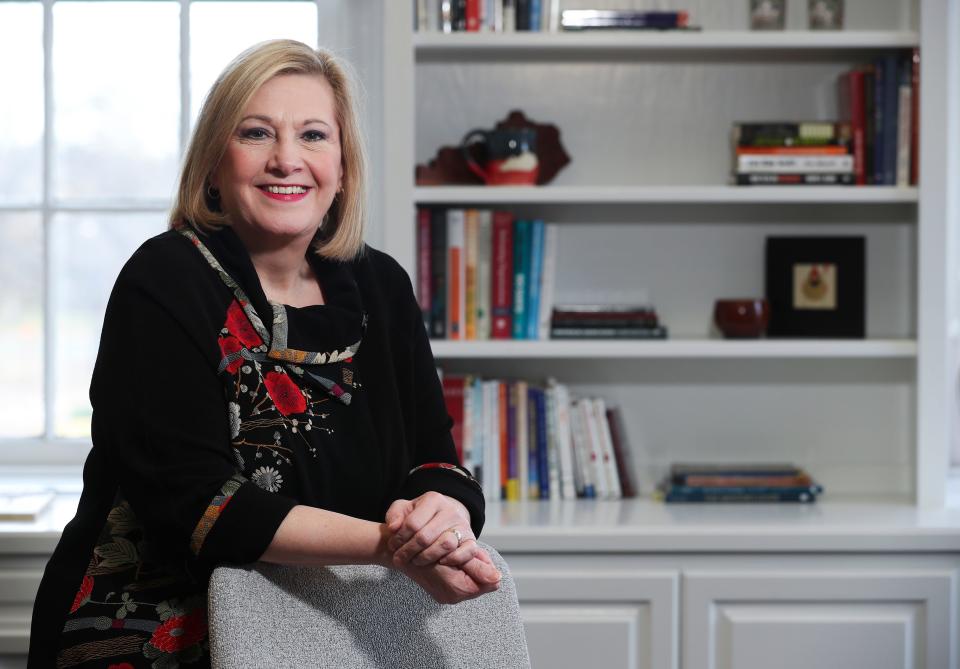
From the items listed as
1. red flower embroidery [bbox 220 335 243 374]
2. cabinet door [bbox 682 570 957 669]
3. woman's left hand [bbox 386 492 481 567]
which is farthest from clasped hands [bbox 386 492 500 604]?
cabinet door [bbox 682 570 957 669]

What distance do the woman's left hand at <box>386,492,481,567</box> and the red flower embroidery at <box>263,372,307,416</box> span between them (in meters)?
0.18

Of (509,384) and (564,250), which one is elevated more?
(564,250)

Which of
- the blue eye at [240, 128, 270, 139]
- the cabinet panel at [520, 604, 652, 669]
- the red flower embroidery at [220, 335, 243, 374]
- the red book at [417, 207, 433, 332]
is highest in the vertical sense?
the blue eye at [240, 128, 270, 139]

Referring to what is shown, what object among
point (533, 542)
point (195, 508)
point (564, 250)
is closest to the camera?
point (195, 508)

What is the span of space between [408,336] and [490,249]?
3.59 ft

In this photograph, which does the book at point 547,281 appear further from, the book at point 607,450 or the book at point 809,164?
the book at point 809,164

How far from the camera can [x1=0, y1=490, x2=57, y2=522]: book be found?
7.86 feet

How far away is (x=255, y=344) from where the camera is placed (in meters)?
1.30

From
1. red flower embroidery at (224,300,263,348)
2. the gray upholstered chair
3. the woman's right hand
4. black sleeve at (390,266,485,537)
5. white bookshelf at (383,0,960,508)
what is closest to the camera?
the gray upholstered chair

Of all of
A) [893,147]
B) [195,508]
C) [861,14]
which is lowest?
[195,508]

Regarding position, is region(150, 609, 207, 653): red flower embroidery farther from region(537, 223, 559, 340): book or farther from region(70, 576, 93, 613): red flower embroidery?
region(537, 223, 559, 340): book

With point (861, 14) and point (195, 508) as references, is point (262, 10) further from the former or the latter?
point (195, 508)

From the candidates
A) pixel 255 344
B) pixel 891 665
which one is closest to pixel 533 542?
pixel 891 665

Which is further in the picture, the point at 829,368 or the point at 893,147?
the point at 829,368
